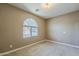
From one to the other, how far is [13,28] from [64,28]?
4.07 feet

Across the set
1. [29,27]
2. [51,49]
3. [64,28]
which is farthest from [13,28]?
[64,28]

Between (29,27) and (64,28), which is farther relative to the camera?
(64,28)

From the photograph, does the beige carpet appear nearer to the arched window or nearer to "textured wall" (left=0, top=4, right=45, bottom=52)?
"textured wall" (left=0, top=4, right=45, bottom=52)

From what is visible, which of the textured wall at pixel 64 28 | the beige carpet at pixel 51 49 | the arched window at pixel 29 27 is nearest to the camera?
the arched window at pixel 29 27

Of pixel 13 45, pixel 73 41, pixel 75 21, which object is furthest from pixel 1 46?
pixel 75 21

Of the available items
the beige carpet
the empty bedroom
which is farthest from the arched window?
the beige carpet

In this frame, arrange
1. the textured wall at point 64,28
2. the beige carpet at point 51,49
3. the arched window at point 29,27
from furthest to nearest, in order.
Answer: the textured wall at point 64,28 < the beige carpet at point 51,49 < the arched window at point 29,27

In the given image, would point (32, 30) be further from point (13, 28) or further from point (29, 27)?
point (13, 28)

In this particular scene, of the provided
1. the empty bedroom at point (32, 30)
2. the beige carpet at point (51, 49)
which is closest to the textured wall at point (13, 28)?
the empty bedroom at point (32, 30)

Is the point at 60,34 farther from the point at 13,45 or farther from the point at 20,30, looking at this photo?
the point at 13,45

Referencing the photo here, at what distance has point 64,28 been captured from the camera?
6.06ft

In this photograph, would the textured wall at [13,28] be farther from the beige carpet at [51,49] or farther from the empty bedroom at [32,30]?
the beige carpet at [51,49]

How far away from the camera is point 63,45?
188 centimetres

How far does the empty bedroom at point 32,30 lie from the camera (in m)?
1.58
